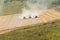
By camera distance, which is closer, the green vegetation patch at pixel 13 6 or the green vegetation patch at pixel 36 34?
the green vegetation patch at pixel 36 34

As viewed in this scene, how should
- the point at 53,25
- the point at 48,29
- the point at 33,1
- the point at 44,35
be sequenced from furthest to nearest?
the point at 33,1, the point at 53,25, the point at 48,29, the point at 44,35

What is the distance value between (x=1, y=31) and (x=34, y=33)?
70 cm

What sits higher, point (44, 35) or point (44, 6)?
point (44, 35)

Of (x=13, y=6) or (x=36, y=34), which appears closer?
(x=36, y=34)

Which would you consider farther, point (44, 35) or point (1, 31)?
point (1, 31)

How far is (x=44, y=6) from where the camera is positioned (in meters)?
5.78

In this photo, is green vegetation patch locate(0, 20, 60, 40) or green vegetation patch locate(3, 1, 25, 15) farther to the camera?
green vegetation patch locate(3, 1, 25, 15)

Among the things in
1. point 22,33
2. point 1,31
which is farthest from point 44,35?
point 1,31

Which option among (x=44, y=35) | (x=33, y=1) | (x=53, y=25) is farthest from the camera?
(x=33, y=1)

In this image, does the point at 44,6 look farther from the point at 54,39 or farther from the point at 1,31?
the point at 54,39

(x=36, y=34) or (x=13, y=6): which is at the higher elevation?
(x=36, y=34)

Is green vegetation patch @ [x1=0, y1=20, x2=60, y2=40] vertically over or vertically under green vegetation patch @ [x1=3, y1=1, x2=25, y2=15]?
over

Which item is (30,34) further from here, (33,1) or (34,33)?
(33,1)

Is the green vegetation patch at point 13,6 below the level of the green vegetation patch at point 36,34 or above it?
below
